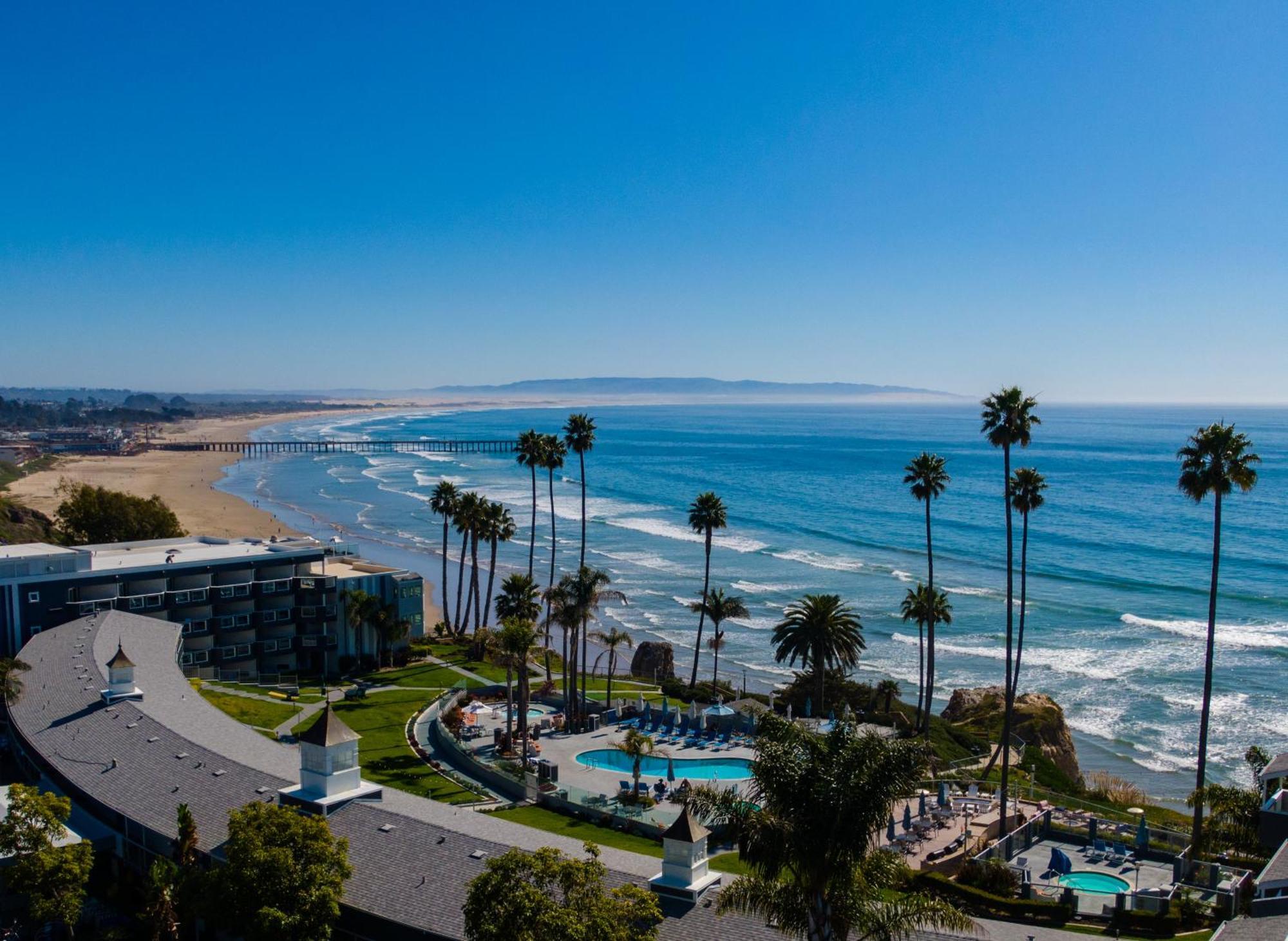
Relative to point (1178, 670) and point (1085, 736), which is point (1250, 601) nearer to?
point (1178, 670)

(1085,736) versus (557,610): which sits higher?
(557,610)

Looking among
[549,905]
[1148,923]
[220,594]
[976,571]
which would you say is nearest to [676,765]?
[1148,923]

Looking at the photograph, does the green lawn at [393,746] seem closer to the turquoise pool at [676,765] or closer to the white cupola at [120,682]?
the turquoise pool at [676,765]

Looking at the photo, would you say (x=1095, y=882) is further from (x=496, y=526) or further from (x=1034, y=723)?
(x=496, y=526)

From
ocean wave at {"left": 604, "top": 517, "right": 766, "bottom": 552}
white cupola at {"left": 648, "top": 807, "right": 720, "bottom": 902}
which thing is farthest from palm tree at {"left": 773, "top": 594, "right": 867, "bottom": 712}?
ocean wave at {"left": 604, "top": 517, "right": 766, "bottom": 552}

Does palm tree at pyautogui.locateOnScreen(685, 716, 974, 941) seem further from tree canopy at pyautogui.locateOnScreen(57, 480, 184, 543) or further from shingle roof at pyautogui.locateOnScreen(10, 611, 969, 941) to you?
tree canopy at pyautogui.locateOnScreen(57, 480, 184, 543)

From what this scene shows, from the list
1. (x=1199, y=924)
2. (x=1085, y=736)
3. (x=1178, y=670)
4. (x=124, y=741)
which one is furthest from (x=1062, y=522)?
(x=124, y=741)
